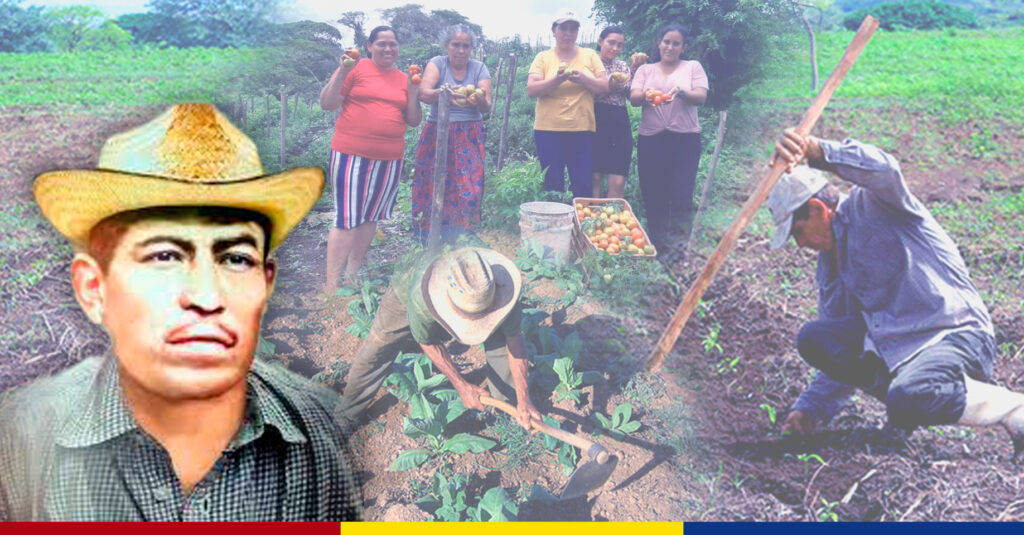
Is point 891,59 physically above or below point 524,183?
above

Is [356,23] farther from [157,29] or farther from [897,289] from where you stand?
[897,289]

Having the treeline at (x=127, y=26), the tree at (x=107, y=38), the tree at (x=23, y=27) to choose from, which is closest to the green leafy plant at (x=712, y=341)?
the treeline at (x=127, y=26)

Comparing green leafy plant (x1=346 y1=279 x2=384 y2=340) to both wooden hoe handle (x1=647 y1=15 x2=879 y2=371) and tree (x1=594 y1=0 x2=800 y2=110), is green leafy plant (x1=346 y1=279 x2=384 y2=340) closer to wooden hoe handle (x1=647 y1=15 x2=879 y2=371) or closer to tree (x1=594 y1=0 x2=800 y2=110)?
wooden hoe handle (x1=647 y1=15 x2=879 y2=371)

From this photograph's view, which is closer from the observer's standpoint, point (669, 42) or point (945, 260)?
point (945, 260)

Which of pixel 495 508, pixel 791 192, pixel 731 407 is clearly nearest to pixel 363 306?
pixel 495 508

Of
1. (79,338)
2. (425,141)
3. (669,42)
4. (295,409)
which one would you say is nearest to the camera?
(295,409)

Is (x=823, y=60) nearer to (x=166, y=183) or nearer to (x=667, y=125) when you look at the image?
(x=667, y=125)

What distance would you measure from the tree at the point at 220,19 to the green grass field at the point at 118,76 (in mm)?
76

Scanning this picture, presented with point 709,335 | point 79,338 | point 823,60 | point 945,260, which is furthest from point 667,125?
point 79,338

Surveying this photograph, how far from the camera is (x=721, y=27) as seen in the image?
3881mm

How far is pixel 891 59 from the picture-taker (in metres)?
4.09

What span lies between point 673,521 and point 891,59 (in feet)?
8.74

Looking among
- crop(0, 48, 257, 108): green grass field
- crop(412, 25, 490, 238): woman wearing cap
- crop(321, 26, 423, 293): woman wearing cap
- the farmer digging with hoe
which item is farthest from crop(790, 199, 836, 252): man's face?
crop(0, 48, 257, 108): green grass field

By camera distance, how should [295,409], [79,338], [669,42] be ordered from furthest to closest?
1. [79,338]
2. [669,42]
3. [295,409]
